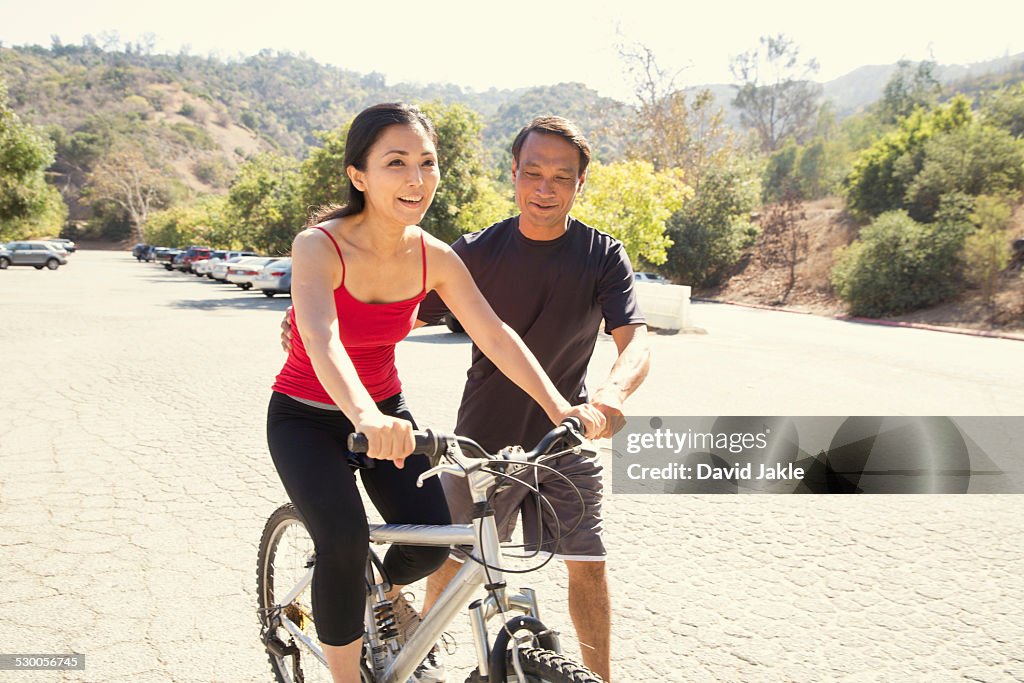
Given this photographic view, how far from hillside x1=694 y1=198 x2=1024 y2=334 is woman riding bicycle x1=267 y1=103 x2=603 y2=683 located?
22811mm

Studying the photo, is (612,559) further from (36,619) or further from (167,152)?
(167,152)

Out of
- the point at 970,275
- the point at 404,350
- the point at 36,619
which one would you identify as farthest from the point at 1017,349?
the point at 36,619

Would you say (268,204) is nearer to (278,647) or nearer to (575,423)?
(278,647)

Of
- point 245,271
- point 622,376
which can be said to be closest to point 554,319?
point 622,376

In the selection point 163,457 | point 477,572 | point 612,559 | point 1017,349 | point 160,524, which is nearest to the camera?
point 477,572

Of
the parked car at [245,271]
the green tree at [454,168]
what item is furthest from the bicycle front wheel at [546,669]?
the parked car at [245,271]

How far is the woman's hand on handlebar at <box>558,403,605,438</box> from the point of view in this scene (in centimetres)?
192

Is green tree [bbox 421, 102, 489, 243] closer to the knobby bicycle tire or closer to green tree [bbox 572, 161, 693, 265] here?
green tree [bbox 572, 161, 693, 265]

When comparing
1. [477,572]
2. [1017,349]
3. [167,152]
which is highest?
[167,152]

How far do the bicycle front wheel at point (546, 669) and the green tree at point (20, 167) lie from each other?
35.6m

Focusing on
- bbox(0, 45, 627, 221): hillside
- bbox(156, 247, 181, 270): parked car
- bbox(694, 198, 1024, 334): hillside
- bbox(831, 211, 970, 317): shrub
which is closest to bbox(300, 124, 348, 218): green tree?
bbox(831, 211, 970, 317): shrub

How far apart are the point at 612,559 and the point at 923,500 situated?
2.78 meters

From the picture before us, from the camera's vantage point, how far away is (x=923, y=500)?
5340mm

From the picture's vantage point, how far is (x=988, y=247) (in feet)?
73.0
